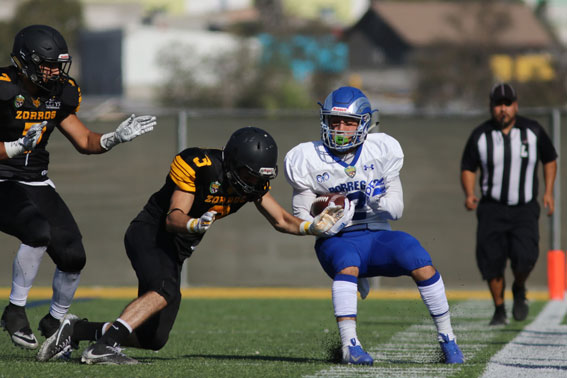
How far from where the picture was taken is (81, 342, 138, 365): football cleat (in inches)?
225

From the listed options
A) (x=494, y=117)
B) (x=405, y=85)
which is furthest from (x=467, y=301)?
(x=405, y=85)

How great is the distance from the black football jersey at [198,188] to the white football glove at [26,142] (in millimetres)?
747

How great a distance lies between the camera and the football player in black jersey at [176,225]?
5.75 metres

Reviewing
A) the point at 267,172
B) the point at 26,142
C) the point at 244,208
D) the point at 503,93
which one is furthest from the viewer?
the point at 244,208

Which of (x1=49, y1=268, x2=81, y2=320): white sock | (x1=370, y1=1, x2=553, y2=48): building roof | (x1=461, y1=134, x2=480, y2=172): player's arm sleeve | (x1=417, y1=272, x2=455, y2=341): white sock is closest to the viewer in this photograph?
(x1=417, y1=272, x2=455, y2=341): white sock

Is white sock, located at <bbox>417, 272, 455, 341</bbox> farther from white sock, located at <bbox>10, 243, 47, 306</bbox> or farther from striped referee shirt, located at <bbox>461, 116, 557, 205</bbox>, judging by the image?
striped referee shirt, located at <bbox>461, 116, 557, 205</bbox>

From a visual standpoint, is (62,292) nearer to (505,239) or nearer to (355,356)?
(355,356)

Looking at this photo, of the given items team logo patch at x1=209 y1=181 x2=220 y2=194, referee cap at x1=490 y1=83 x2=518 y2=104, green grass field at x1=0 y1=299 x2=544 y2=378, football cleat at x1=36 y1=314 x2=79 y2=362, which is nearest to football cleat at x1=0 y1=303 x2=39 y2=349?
green grass field at x1=0 y1=299 x2=544 y2=378

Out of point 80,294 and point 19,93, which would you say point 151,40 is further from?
point 19,93

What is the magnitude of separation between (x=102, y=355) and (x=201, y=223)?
0.89 metres

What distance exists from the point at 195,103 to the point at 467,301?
32051 millimetres

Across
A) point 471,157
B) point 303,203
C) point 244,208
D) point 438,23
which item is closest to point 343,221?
point 303,203

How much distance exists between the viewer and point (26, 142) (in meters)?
6.25

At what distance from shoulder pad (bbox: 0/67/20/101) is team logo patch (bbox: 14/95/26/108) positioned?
26 mm
